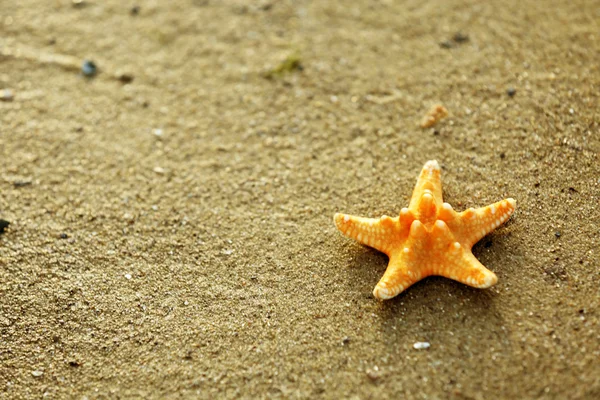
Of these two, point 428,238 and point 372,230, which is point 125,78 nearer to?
point 372,230

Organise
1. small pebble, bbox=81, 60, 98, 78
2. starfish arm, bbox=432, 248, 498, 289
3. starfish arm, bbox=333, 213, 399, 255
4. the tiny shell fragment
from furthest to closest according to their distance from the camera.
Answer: small pebble, bbox=81, 60, 98, 78, the tiny shell fragment, starfish arm, bbox=333, 213, 399, 255, starfish arm, bbox=432, 248, 498, 289

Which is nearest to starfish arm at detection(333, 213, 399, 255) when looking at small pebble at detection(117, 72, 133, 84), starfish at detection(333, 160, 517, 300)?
starfish at detection(333, 160, 517, 300)

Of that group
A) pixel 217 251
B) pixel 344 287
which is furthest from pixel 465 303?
pixel 217 251

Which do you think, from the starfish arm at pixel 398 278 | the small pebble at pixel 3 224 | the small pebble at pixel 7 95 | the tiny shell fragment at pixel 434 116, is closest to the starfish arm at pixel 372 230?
the starfish arm at pixel 398 278

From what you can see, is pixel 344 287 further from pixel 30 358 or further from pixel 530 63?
pixel 530 63

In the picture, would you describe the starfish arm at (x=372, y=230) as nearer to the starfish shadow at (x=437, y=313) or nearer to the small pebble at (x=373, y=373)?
the starfish shadow at (x=437, y=313)

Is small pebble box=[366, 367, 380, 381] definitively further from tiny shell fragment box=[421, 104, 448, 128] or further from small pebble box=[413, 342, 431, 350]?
tiny shell fragment box=[421, 104, 448, 128]
